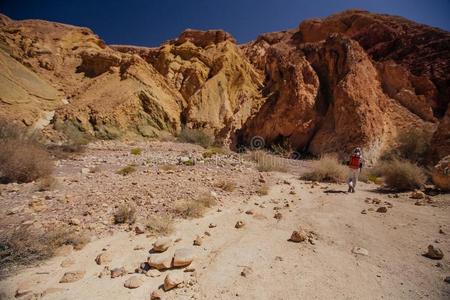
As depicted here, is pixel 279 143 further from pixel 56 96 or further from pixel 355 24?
pixel 355 24

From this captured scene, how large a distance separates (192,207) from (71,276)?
2.24 metres

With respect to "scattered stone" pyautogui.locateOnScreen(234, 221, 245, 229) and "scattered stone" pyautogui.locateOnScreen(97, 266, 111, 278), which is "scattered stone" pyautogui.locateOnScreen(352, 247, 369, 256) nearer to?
"scattered stone" pyautogui.locateOnScreen(234, 221, 245, 229)

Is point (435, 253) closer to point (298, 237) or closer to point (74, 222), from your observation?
point (298, 237)

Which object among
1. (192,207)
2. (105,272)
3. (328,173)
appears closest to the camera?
(105,272)

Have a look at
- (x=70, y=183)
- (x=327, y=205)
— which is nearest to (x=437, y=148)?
(x=327, y=205)

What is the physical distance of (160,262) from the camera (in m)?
2.80

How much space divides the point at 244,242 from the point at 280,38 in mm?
36210

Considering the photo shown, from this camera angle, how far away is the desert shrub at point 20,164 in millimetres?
5965

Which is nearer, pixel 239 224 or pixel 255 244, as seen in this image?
pixel 255 244

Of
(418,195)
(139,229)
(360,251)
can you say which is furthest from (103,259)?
(418,195)

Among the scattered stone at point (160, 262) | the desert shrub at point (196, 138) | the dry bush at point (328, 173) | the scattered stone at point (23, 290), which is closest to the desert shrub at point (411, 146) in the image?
the dry bush at point (328, 173)

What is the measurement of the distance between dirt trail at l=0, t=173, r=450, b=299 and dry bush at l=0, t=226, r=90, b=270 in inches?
6.4

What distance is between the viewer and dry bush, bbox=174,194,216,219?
4.50m

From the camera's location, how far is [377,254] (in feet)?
10.2
